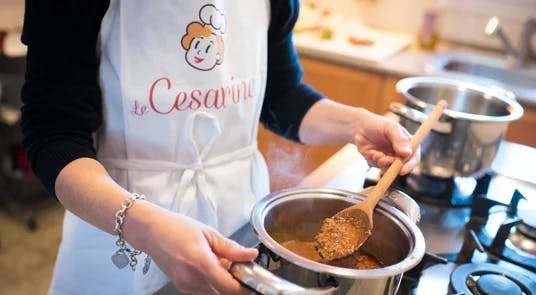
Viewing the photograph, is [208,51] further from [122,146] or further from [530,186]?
[530,186]

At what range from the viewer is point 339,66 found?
6.32 ft

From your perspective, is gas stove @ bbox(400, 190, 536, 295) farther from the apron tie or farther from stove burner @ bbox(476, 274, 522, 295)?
the apron tie

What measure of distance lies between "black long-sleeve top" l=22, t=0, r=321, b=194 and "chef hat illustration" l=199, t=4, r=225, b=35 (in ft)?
0.42

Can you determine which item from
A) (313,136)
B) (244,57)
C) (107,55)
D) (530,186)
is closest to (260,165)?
(313,136)

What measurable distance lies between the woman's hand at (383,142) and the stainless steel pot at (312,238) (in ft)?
0.25

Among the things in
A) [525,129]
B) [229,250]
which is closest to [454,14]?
[525,129]

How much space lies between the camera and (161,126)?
76 centimetres

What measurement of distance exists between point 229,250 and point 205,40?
35 cm

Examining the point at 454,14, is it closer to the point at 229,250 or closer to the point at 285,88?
the point at 285,88

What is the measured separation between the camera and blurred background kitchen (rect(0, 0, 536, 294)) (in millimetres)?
1846

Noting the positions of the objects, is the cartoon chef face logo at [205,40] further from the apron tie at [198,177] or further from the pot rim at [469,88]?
the pot rim at [469,88]

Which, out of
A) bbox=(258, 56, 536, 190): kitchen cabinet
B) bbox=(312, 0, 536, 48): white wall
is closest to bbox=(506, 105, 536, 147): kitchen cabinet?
bbox=(258, 56, 536, 190): kitchen cabinet

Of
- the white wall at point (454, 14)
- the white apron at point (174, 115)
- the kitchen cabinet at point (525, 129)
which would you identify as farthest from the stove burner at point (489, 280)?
the white wall at point (454, 14)

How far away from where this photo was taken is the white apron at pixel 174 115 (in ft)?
2.37
